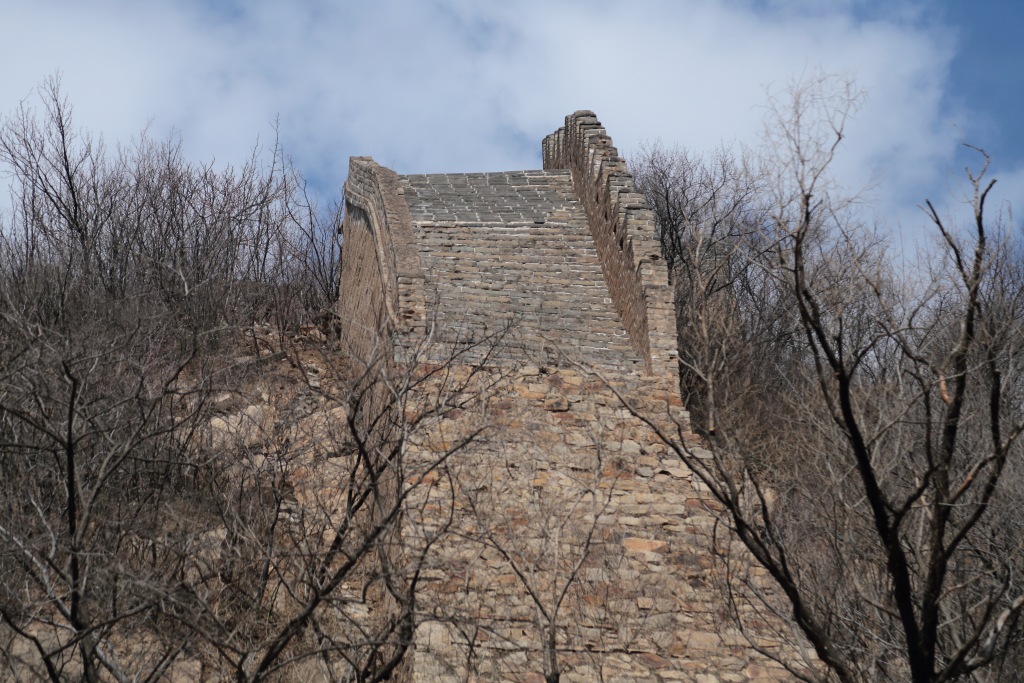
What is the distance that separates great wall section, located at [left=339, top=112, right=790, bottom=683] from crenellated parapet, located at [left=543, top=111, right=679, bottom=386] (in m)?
0.03

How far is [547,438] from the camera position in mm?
12469

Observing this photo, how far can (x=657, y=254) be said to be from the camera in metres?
14.6

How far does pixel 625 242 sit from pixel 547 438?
3698 millimetres

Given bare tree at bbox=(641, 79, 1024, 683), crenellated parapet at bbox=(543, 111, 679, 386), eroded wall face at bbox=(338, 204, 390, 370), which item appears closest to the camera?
bare tree at bbox=(641, 79, 1024, 683)

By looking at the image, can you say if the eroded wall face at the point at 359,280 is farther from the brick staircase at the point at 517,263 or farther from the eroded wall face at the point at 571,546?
the eroded wall face at the point at 571,546

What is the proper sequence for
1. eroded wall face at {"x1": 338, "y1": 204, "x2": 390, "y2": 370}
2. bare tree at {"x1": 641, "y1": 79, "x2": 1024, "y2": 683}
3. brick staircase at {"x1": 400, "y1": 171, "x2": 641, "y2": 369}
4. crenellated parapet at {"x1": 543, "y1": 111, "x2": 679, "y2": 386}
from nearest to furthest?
bare tree at {"x1": 641, "y1": 79, "x2": 1024, "y2": 683}, crenellated parapet at {"x1": 543, "y1": 111, "x2": 679, "y2": 386}, brick staircase at {"x1": 400, "y1": 171, "x2": 641, "y2": 369}, eroded wall face at {"x1": 338, "y1": 204, "x2": 390, "y2": 370}

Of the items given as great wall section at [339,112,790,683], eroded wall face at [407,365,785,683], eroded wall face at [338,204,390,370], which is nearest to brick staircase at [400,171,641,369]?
great wall section at [339,112,790,683]

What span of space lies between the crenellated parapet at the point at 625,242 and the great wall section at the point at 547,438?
3 centimetres

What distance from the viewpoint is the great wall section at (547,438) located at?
33.9 ft

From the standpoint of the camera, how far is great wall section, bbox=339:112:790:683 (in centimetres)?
1033

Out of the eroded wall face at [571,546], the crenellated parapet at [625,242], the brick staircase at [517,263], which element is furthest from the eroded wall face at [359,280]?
the crenellated parapet at [625,242]

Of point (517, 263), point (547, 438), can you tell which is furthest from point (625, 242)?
point (547, 438)

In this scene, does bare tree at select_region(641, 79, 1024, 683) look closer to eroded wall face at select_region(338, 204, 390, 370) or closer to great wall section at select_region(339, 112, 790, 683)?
great wall section at select_region(339, 112, 790, 683)

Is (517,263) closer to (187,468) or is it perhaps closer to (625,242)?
(625,242)
